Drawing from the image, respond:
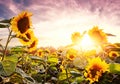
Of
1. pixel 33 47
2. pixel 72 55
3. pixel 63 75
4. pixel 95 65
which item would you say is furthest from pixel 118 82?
pixel 72 55

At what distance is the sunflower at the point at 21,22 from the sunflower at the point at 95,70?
2.90 ft

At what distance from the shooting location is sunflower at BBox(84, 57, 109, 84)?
2.92 meters

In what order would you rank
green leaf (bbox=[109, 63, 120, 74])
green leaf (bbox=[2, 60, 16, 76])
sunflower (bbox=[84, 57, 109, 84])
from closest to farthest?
green leaf (bbox=[2, 60, 16, 76]) → green leaf (bbox=[109, 63, 120, 74]) → sunflower (bbox=[84, 57, 109, 84])

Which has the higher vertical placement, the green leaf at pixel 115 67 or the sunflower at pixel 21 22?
the sunflower at pixel 21 22

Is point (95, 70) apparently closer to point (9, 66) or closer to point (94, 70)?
point (94, 70)

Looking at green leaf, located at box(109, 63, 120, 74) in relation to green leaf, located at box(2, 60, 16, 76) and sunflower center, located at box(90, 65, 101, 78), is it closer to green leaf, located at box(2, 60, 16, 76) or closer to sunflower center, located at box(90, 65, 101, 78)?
sunflower center, located at box(90, 65, 101, 78)

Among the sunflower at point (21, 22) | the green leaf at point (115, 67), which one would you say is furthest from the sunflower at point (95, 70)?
the sunflower at point (21, 22)

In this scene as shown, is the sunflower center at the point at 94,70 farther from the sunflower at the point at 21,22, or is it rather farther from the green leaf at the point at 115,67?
the sunflower at the point at 21,22

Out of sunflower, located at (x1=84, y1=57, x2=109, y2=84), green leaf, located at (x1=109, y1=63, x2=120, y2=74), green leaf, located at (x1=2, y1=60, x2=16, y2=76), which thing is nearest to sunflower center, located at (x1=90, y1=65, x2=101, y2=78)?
sunflower, located at (x1=84, y1=57, x2=109, y2=84)

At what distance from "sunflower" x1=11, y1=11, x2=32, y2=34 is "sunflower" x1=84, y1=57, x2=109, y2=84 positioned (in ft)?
2.90

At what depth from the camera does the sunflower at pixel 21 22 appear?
3.54 meters

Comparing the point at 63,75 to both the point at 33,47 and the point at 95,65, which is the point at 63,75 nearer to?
the point at 95,65

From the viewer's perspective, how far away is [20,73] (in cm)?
246

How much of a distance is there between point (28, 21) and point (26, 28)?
142mm
